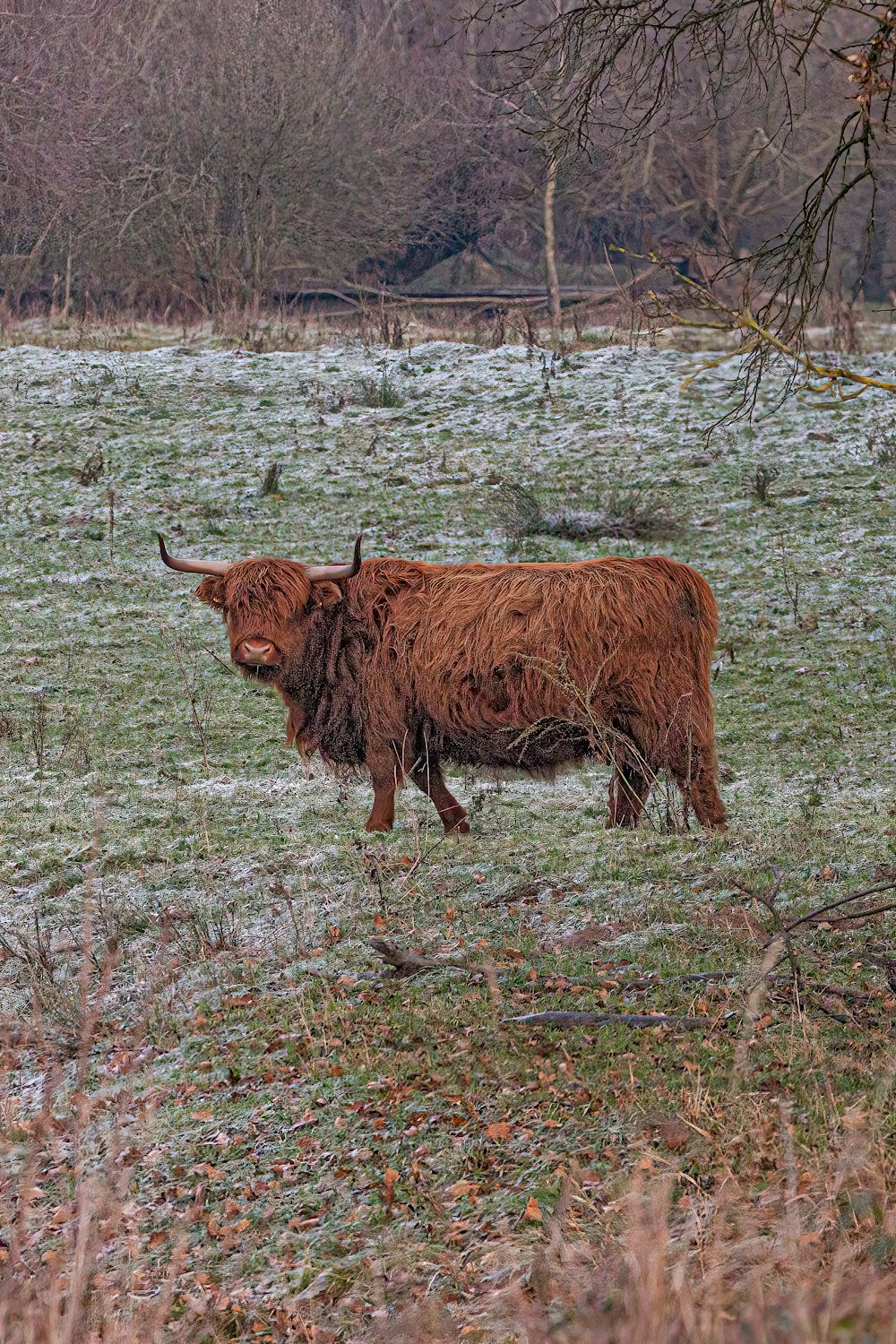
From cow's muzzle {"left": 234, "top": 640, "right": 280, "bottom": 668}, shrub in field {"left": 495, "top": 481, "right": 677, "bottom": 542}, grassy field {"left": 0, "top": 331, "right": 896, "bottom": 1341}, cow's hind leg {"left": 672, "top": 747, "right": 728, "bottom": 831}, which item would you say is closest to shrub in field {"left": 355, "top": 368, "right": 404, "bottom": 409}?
shrub in field {"left": 495, "top": 481, "right": 677, "bottom": 542}

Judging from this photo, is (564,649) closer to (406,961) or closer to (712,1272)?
(406,961)

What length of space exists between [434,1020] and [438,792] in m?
2.66

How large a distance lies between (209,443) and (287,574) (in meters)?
8.68

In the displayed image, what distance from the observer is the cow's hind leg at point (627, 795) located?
23.2ft

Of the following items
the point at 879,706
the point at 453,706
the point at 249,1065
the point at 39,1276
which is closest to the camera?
the point at 39,1276

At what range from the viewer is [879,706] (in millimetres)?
9633

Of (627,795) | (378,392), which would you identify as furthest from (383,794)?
(378,392)

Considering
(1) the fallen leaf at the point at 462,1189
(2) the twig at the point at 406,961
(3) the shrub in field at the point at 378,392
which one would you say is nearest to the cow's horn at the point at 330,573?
(2) the twig at the point at 406,961

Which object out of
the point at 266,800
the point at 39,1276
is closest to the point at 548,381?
the point at 266,800

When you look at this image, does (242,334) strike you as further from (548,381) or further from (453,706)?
(453,706)

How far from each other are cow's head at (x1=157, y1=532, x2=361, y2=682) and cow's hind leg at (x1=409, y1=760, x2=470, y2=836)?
0.97m

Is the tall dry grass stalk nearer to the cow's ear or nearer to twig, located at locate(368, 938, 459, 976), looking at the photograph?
twig, located at locate(368, 938, 459, 976)

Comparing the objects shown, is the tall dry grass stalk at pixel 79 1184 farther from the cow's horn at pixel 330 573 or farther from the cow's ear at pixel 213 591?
the cow's horn at pixel 330 573

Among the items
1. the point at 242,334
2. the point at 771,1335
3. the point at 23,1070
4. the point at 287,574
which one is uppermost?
the point at 242,334
